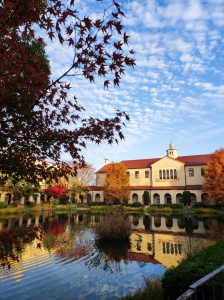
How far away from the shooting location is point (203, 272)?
218 inches

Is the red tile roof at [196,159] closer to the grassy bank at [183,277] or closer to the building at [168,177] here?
the building at [168,177]

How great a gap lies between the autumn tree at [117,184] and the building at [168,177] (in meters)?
3.00

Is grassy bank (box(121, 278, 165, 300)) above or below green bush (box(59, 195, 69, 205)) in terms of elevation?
below

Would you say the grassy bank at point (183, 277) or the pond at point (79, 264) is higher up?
the grassy bank at point (183, 277)

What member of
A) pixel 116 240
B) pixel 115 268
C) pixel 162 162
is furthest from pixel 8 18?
pixel 162 162

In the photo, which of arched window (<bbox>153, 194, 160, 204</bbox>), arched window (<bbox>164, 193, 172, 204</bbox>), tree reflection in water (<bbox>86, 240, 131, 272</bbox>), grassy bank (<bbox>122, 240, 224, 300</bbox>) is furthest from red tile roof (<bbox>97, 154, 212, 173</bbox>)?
grassy bank (<bbox>122, 240, 224, 300</bbox>)

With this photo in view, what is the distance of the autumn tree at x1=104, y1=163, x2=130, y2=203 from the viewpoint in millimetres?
52312

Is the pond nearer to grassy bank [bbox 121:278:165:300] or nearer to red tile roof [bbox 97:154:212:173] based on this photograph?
grassy bank [bbox 121:278:165:300]

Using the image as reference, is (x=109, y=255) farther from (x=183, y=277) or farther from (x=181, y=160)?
(x=181, y=160)

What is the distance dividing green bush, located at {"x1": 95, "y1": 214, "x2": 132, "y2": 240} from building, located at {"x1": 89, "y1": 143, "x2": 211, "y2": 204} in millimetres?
34483

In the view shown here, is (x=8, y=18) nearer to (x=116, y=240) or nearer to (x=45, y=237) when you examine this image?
(x=116, y=240)

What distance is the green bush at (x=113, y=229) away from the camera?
15.9m

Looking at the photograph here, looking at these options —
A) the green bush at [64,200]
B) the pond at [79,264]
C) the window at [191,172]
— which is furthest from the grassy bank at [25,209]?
the window at [191,172]

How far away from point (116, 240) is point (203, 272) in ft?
36.1
